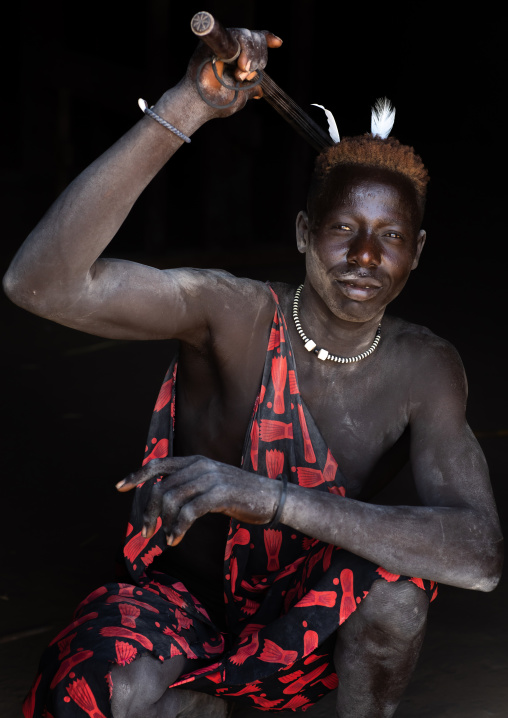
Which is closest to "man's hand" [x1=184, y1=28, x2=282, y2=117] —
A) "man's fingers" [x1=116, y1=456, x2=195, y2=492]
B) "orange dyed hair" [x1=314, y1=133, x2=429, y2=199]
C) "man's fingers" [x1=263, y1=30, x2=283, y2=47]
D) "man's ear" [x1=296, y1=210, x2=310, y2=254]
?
"man's fingers" [x1=263, y1=30, x2=283, y2=47]

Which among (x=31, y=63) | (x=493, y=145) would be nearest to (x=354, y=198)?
(x=31, y=63)

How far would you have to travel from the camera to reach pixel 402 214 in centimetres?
200

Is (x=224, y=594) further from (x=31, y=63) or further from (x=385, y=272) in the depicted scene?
(x=31, y=63)

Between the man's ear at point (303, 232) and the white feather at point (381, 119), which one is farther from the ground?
the white feather at point (381, 119)

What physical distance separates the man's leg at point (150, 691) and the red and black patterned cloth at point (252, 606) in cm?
2

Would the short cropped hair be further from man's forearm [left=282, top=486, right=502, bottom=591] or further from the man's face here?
man's forearm [left=282, top=486, right=502, bottom=591]

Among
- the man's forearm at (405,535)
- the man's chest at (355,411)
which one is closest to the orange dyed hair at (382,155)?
the man's chest at (355,411)

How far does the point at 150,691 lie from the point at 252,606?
355 mm

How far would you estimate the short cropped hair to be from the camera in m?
2.00

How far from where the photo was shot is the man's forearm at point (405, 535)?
1.77 metres

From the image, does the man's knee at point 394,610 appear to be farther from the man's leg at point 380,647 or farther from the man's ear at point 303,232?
the man's ear at point 303,232

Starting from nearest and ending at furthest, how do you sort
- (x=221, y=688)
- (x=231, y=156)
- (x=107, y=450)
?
(x=221, y=688) < (x=107, y=450) < (x=231, y=156)

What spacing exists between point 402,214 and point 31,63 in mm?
4634

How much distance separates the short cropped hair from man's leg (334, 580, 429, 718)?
82 cm
